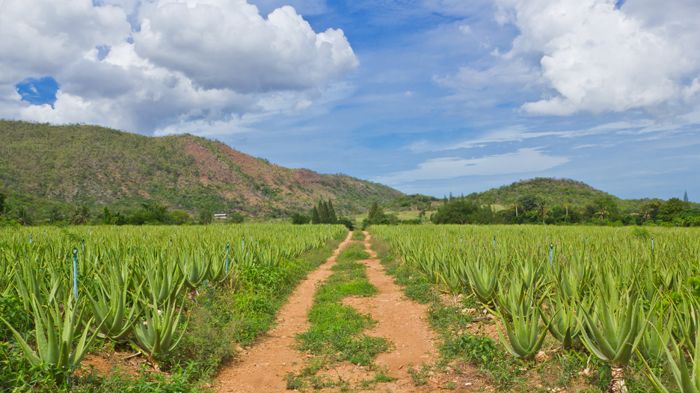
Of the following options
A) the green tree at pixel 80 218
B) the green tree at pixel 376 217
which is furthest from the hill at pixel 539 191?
the green tree at pixel 80 218

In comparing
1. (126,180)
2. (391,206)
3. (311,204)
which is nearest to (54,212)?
(126,180)

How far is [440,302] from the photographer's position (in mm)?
9109

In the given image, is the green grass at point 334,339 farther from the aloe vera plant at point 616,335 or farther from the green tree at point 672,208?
the green tree at point 672,208

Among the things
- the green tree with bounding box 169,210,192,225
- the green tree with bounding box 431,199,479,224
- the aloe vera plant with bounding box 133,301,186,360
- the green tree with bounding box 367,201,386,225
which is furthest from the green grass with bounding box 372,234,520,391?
the green tree with bounding box 367,201,386,225

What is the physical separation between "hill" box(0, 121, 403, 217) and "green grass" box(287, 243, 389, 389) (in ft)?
143

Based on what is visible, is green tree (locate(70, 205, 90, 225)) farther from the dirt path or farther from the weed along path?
the dirt path

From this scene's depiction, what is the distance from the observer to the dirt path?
5.27 metres

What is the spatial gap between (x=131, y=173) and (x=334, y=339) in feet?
251

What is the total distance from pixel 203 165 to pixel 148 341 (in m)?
90.5

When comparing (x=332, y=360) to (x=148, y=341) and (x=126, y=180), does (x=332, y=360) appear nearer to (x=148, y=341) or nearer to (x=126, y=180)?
(x=148, y=341)

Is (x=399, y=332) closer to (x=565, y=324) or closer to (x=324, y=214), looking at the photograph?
(x=565, y=324)

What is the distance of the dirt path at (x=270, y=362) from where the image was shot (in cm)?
527

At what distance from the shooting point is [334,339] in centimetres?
683

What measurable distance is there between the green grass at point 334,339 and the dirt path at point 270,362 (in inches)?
7.2
